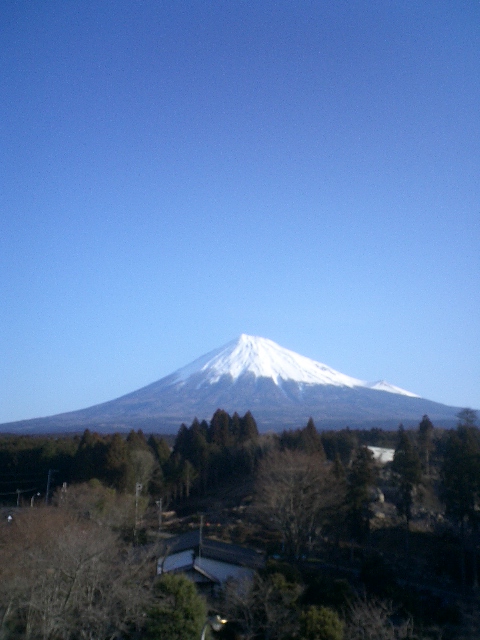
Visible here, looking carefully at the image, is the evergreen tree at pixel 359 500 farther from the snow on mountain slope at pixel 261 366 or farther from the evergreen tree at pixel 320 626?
the snow on mountain slope at pixel 261 366

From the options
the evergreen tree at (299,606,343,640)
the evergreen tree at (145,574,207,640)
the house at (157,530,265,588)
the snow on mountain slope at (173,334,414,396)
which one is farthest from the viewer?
the snow on mountain slope at (173,334,414,396)

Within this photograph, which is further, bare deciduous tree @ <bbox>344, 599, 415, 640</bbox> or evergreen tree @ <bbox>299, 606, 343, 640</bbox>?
bare deciduous tree @ <bbox>344, 599, 415, 640</bbox>

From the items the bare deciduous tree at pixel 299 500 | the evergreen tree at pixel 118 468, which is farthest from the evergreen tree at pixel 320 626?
the evergreen tree at pixel 118 468

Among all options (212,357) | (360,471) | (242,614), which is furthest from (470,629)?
(212,357)

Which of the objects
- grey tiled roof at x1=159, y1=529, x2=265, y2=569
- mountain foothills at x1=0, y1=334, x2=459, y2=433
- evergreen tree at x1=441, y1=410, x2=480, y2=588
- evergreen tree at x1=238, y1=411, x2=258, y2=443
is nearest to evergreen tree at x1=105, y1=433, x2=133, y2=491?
grey tiled roof at x1=159, y1=529, x2=265, y2=569

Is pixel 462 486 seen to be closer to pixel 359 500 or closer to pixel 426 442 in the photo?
pixel 359 500

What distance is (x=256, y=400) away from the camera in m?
76.5

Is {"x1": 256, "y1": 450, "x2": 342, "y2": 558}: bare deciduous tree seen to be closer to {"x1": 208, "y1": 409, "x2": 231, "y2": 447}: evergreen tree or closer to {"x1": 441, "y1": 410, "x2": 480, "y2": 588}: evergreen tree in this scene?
{"x1": 441, "y1": 410, "x2": 480, "y2": 588}: evergreen tree

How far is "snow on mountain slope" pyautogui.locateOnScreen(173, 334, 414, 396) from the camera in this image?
8800cm

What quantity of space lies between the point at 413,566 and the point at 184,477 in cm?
1280

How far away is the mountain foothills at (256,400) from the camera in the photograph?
223 ft

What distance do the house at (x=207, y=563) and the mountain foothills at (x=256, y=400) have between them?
44.4m

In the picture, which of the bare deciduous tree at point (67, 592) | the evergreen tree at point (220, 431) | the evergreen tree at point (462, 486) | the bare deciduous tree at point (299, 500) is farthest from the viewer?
the evergreen tree at point (220, 431)

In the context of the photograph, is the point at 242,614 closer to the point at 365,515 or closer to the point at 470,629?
the point at 470,629
